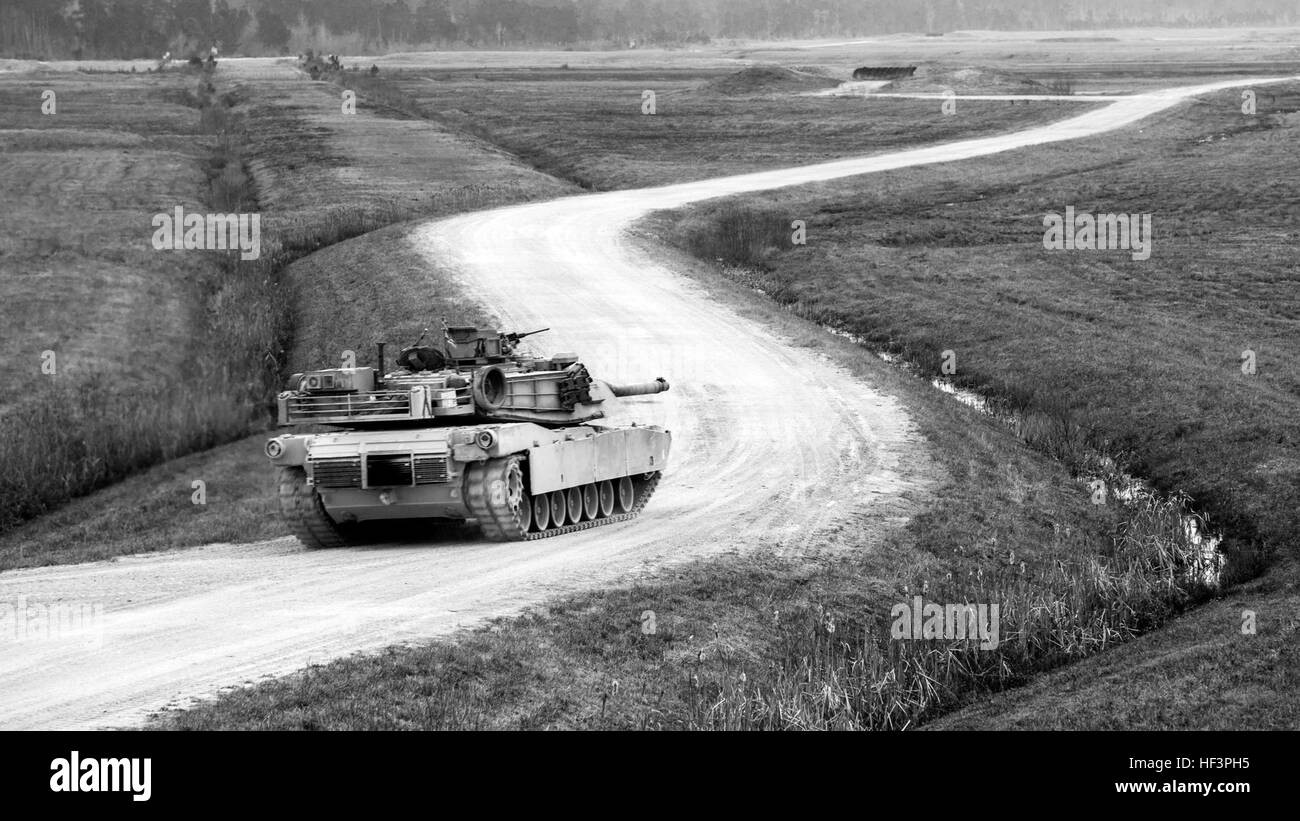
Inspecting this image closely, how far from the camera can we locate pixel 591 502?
25844 millimetres

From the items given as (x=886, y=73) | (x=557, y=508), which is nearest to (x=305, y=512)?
(x=557, y=508)

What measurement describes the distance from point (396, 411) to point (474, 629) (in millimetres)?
6543

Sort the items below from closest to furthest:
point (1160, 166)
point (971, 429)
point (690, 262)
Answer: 1. point (971, 429)
2. point (690, 262)
3. point (1160, 166)

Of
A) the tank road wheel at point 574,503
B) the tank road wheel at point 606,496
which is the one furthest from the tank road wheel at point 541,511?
the tank road wheel at point 606,496

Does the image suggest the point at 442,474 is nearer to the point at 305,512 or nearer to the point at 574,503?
the point at 305,512

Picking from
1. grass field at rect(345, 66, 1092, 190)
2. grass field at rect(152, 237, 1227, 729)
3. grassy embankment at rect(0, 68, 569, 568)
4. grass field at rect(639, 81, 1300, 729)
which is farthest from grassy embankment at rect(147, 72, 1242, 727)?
grass field at rect(345, 66, 1092, 190)

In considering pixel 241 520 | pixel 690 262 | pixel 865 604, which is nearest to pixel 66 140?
pixel 690 262

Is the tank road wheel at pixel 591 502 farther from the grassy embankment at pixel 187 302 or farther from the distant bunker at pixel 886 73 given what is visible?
the distant bunker at pixel 886 73

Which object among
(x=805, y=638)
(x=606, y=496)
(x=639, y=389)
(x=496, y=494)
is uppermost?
(x=639, y=389)

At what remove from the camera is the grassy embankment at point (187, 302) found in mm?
29906

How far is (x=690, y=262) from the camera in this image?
50156 mm

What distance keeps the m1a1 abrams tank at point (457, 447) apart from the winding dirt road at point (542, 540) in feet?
2.04

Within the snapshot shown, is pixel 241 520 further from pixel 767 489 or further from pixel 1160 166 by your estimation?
pixel 1160 166

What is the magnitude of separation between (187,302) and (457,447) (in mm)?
23645
